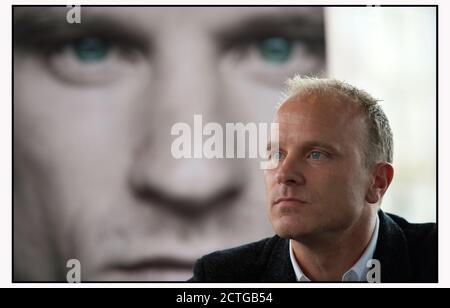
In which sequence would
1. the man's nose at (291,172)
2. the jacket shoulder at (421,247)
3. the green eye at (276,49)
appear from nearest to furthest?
the man's nose at (291,172), the jacket shoulder at (421,247), the green eye at (276,49)

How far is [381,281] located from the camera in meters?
2.12

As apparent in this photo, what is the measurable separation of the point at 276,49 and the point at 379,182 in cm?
62

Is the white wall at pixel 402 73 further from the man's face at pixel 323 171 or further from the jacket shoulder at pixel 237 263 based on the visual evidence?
the jacket shoulder at pixel 237 263

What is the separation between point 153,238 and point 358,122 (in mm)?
849

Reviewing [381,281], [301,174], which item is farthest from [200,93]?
[381,281]

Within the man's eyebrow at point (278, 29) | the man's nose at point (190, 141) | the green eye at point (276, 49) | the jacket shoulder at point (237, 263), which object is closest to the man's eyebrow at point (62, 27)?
the man's nose at point (190, 141)

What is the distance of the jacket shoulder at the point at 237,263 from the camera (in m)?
2.12

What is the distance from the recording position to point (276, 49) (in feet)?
7.22

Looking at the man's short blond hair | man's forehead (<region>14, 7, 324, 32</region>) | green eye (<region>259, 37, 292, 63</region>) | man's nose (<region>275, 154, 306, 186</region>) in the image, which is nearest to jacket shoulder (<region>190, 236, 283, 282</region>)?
man's nose (<region>275, 154, 306, 186</region>)

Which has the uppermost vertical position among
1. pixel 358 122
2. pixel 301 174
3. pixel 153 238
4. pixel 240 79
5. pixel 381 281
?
pixel 240 79

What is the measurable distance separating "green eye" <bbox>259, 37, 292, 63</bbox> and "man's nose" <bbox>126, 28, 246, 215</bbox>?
0.20 m

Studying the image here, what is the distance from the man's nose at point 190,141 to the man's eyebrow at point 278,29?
12 cm

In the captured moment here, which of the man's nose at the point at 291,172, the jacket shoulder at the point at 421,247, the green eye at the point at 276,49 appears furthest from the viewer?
the green eye at the point at 276,49

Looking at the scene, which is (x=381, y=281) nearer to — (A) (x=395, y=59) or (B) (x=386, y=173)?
(B) (x=386, y=173)
